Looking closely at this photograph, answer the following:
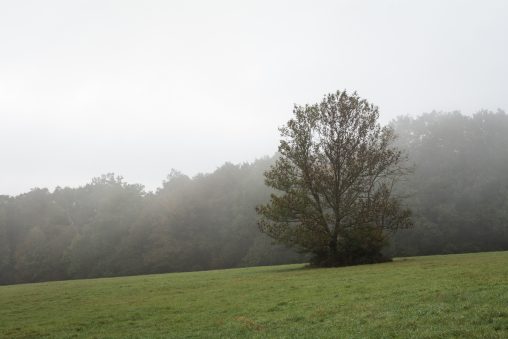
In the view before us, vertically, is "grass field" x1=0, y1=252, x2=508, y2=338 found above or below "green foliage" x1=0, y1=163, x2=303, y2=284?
below

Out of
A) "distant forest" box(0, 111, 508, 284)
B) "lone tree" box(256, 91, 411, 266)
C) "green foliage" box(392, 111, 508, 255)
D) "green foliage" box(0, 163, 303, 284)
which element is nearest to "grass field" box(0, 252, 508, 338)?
"lone tree" box(256, 91, 411, 266)

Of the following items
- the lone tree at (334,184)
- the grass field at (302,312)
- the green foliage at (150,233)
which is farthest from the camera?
the green foliage at (150,233)

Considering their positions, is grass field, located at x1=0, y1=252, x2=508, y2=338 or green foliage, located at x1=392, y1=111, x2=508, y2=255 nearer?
grass field, located at x1=0, y1=252, x2=508, y2=338

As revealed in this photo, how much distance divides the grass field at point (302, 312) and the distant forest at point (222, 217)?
51970 millimetres

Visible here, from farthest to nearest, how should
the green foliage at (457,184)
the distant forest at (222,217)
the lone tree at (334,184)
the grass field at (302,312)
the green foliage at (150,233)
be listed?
the green foliage at (150,233) < the distant forest at (222,217) < the green foliage at (457,184) < the lone tree at (334,184) < the grass field at (302,312)

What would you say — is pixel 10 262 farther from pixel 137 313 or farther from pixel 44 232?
pixel 137 313

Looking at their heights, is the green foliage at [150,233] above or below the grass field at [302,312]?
above

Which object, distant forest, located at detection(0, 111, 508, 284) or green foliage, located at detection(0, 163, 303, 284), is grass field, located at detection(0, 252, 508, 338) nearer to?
distant forest, located at detection(0, 111, 508, 284)

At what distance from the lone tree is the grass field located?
15.5 metres

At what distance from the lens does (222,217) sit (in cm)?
9956

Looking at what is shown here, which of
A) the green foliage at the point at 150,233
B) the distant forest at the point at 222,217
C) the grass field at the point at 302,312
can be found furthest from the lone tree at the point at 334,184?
Result: the green foliage at the point at 150,233

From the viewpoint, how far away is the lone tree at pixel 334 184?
1661 inches

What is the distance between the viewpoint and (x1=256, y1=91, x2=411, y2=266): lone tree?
42.2 meters

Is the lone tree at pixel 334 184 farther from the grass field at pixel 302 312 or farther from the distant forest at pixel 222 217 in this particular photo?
the distant forest at pixel 222 217
